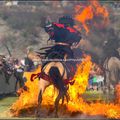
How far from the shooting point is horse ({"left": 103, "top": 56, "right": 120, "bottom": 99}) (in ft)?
69.4

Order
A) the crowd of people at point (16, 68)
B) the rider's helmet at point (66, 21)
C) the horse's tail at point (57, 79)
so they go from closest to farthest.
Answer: the horse's tail at point (57, 79), the rider's helmet at point (66, 21), the crowd of people at point (16, 68)

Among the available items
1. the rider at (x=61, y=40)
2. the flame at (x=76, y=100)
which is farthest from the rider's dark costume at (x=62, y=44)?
the flame at (x=76, y=100)

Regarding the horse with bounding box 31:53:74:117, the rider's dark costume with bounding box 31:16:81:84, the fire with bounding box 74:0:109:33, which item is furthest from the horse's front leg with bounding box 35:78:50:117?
the fire with bounding box 74:0:109:33

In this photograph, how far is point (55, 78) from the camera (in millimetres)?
16453

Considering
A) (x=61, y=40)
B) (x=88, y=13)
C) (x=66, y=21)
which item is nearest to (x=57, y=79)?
(x=61, y=40)

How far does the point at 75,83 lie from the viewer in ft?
56.5

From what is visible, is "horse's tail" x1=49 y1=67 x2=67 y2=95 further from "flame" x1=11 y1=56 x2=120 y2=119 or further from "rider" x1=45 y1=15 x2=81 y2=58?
"rider" x1=45 y1=15 x2=81 y2=58

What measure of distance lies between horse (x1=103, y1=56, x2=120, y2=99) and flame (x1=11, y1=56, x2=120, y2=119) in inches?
135

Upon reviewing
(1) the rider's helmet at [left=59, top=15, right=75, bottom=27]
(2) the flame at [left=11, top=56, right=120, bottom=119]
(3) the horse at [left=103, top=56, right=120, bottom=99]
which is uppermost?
(1) the rider's helmet at [left=59, top=15, right=75, bottom=27]

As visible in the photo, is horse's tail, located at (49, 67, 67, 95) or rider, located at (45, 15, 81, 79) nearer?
horse's tail, located at (49, 67, 67, 95)

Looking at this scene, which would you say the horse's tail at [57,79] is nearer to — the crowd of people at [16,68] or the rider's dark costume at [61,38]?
the rider's dark costume at [61,38]

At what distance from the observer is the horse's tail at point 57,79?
16423mm

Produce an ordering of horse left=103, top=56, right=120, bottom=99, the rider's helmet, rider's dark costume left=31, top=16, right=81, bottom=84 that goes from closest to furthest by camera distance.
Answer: rider's dark costume left=31, top=16, right=81, bottom=84
the rider's helmet
horse left=103, top=56, right=120, bottom=99

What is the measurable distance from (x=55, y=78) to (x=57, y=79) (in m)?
0.08
